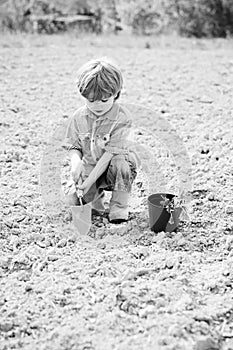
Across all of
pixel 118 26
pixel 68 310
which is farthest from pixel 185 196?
pixel 118 26

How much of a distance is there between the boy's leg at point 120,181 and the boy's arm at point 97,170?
0.13ft

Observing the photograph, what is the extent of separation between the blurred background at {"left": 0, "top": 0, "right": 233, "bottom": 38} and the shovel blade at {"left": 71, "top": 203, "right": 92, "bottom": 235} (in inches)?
198

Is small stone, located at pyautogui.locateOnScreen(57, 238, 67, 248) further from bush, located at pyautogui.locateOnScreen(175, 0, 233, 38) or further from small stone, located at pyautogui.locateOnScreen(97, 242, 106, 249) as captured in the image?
bush, located at pyautogui.locateOnScreen(175, 0, 233, 38)

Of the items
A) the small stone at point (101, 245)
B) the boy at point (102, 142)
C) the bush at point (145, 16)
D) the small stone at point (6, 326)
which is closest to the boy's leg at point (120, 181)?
the boy at point (102, 142)

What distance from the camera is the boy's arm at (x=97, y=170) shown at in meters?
3.15

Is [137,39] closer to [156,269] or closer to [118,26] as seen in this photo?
[118,26]

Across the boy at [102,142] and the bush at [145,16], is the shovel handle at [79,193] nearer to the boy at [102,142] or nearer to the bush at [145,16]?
the boy at [102,142]

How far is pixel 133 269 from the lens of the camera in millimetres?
2807

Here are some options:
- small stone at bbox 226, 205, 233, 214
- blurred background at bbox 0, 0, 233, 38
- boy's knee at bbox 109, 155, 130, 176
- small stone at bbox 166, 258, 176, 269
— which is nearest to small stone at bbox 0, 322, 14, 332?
small stone at bbox 166, 258, 176, 269

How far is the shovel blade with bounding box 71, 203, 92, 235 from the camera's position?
3186 mm

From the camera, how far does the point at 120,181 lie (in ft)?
10.5

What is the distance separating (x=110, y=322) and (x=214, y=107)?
3.09 meters

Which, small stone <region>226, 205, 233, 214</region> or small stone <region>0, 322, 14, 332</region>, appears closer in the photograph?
small stone <region>0, 322, 14, 332</region>

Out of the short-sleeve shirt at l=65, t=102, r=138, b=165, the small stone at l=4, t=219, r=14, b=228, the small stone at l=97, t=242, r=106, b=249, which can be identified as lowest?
the small stone at l=97, t=242, r=106, b=249
